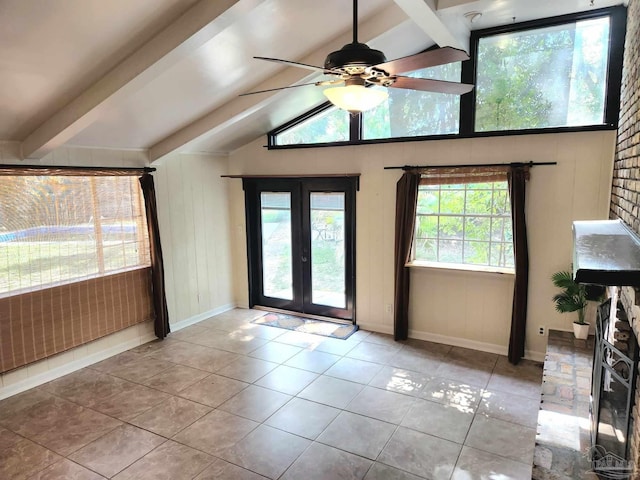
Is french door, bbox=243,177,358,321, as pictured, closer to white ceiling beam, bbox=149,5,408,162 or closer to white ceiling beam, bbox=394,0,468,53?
white ceiling beam, bbox=149,5,408,162

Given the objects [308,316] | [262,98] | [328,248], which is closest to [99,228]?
[262,98]

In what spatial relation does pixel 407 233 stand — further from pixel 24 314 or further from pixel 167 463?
pixel 24 314

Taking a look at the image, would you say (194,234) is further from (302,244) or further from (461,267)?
(461,267)

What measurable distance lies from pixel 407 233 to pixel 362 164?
3.41 feet

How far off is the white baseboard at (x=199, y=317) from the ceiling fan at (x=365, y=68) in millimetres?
4308

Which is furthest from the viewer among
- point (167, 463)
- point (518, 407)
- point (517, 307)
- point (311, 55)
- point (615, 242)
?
point (517, 307)

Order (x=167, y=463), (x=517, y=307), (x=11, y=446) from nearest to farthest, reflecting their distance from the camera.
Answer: (x=167, y=463) < (x=11, y=446) < (x=517, y=307)

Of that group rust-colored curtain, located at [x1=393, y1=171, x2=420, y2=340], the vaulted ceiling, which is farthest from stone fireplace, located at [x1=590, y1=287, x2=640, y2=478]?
rust-colored curtain, located at [x1=393, y1=171, x2=420, y2=340]

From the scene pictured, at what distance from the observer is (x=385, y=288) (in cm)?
542

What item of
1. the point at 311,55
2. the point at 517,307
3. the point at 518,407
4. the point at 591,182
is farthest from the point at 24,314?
the point at 591,182

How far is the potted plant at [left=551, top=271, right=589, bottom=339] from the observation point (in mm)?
4066

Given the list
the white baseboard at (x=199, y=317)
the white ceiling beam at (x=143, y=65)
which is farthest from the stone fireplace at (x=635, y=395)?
the white baseboard at (x=199, y=317)

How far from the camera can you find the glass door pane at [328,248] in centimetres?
570

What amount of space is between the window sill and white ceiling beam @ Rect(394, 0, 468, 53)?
2.29 m
